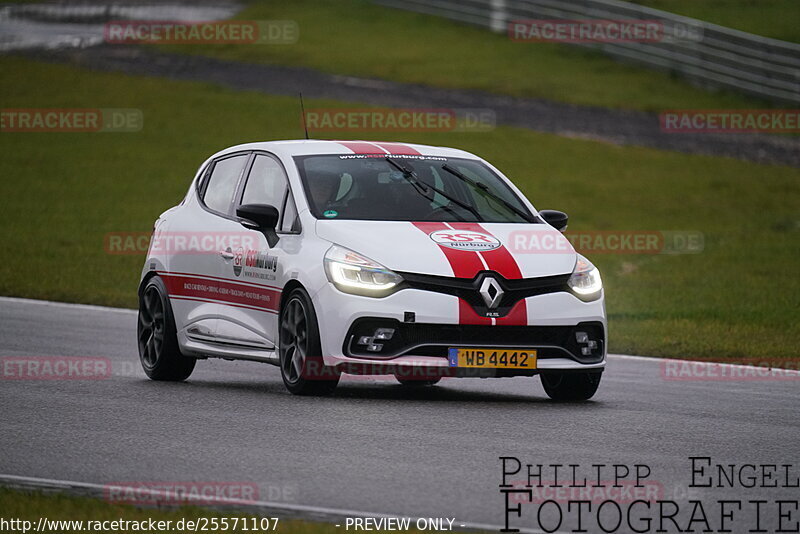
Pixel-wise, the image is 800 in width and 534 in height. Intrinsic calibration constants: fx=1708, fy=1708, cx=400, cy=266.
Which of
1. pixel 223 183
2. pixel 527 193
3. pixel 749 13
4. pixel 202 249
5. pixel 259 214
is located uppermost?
pixel 749 13

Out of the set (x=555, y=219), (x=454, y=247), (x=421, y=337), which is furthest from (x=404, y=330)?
A: (x=555, y=219)

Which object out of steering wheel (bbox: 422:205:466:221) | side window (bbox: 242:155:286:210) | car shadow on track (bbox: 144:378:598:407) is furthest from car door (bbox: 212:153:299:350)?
steering wheel (bbox: 422:205:466:221)

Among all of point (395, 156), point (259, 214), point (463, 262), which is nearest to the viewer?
point (463, 262)

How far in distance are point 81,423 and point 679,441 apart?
348 cm

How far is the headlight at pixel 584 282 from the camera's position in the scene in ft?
37.5

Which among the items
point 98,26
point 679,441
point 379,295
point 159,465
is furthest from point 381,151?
point 98,26

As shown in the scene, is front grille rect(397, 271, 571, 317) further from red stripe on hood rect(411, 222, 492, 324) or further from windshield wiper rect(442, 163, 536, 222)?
windshield wiper rect(442, 163, 536, 222)

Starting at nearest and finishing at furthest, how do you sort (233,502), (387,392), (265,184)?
(233,502) → (387,392) → (265,184)

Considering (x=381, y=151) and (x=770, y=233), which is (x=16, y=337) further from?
(x=770, y=233)

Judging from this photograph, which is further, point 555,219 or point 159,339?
point 159,339

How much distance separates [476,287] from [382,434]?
1685 mm

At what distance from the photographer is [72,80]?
40.8 meters

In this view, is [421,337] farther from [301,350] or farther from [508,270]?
[301,350]

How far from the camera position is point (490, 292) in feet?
36.2
